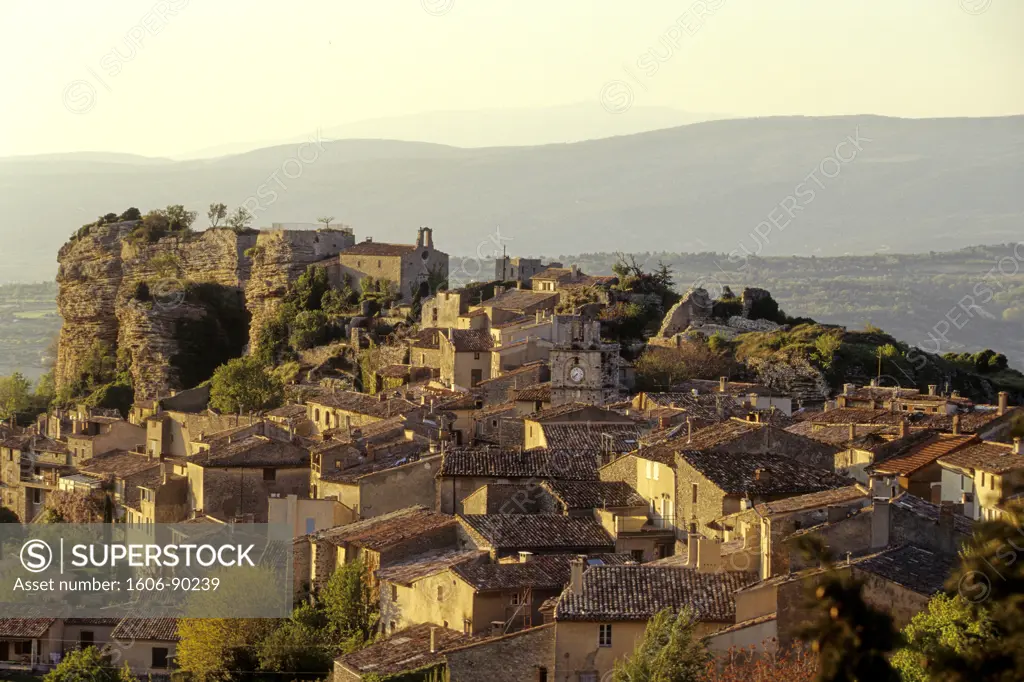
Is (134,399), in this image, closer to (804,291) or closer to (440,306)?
(440,306)

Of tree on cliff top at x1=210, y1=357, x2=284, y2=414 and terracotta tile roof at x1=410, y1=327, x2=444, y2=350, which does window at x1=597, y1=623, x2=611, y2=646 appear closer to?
tree on cliff top at x1=210, y1=357, x2=284, y2=414

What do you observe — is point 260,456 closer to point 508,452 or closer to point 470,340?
point 508,452

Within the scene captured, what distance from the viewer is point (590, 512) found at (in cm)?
3312

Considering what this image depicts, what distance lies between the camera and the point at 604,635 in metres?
25.2

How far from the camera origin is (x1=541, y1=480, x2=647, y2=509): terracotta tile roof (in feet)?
109

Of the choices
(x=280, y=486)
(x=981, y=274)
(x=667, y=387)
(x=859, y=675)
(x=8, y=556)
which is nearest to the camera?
(x=859, y=675)

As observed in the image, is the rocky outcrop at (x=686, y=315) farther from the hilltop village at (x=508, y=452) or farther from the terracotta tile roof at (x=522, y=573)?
the terracotta tile roof at (x=522, y=573)

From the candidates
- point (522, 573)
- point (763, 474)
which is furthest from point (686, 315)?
point (522, 573)

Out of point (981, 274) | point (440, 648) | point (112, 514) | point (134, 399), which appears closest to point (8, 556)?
point (112, 514)

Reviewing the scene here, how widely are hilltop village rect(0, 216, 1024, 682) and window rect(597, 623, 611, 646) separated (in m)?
0.03

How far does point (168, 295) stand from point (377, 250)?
10481mm

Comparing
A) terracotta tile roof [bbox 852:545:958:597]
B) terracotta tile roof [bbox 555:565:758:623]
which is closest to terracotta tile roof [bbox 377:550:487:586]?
terracotta tile roof [bbox 555:565:758:623]

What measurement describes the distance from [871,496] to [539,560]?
214 inches

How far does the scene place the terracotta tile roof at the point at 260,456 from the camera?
41.7 m
